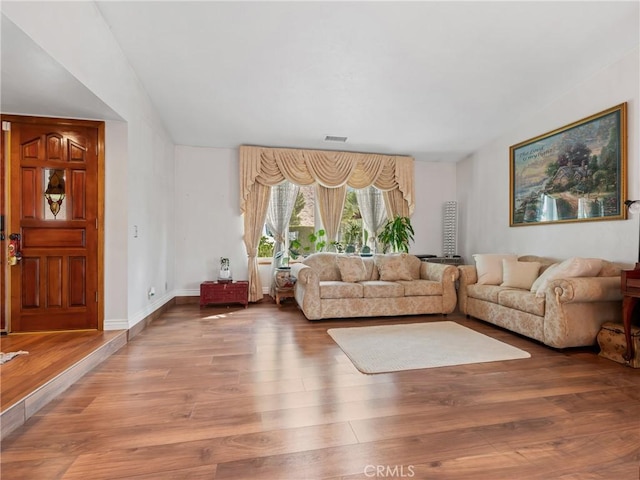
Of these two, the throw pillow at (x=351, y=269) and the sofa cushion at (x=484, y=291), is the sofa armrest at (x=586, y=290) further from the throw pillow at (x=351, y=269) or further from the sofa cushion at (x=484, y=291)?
the throw pillow at (x=351, y=269)

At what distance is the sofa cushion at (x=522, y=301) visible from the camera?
3.04 m

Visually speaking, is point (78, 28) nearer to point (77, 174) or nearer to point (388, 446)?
point (77, 174)

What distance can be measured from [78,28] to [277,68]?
1.67 metres

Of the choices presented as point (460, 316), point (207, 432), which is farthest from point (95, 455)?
point (460, 316)

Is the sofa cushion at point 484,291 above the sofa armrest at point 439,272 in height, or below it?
below

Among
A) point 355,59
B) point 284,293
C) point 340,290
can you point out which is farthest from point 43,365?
point 355,59

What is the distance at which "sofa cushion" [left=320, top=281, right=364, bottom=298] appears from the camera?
4.07 meters

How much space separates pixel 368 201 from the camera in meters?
5.86

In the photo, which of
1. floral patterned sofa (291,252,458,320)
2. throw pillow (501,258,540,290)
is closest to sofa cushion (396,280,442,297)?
floral patterned sofa (291,252,458,320)

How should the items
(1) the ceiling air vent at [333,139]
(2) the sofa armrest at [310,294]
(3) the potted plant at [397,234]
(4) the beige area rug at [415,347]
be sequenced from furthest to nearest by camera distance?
(3) the potted plant at [397,234] < (1) the ceiling air vent at [333,139] < (2) the sofa armrest at [310,294] < (4) the beige area rug at [415,347]

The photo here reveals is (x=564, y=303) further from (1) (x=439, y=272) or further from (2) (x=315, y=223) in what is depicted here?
(2) (x=315, y=223)

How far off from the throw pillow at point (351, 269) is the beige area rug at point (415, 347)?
3.02 feet

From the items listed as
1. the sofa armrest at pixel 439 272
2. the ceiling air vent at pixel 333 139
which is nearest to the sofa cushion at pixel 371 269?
the sofa armrest at pixel 439 272

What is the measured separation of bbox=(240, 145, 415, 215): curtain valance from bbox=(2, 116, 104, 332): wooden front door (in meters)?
2.40
